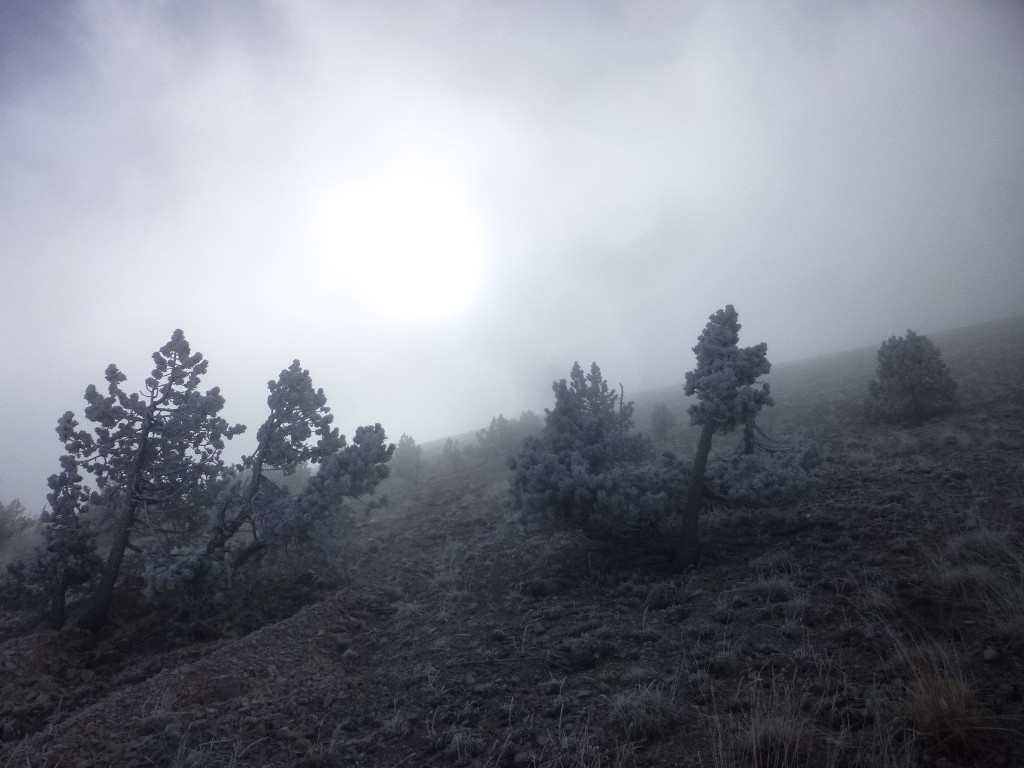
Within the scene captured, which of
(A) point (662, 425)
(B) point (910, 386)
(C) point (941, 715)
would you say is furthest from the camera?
(A) point (662, 425)

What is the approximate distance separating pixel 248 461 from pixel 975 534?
16.0m

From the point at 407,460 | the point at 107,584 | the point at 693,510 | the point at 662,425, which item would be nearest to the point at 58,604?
the point at 107,584

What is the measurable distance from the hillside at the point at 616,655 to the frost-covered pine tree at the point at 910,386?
581 cm

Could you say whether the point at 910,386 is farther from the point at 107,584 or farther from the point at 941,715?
the point at 107,584

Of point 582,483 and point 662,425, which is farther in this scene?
point 662,425

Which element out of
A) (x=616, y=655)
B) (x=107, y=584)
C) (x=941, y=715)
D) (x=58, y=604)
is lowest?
(x=616, y=655)

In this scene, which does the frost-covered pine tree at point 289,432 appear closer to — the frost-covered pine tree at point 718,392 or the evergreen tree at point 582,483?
the evergreen tree at point 582,483

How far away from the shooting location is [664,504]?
38.4 ft

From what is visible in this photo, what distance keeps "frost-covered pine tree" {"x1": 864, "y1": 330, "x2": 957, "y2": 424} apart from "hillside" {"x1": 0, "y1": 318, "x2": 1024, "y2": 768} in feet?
19.1

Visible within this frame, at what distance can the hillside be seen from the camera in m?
4.86

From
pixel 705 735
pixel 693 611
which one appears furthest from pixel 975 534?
pixel 705 735

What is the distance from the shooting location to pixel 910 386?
20.1m

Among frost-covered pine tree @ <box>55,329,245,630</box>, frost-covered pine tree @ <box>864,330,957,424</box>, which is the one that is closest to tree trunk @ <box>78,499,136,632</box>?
frost-covered pine tree @ <box>55,329,245,630</box>

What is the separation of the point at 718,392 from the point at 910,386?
48.4 ft
